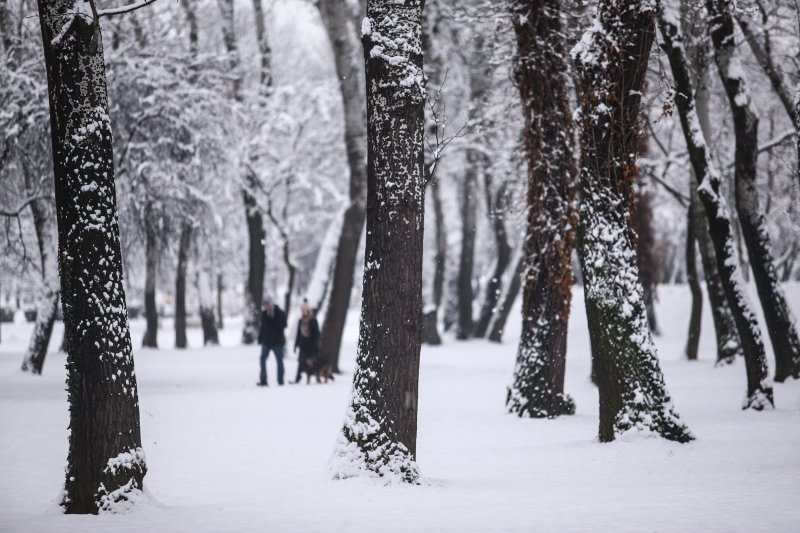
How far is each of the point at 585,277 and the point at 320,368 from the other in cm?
989

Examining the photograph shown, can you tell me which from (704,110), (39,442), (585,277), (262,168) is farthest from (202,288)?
(585,277)

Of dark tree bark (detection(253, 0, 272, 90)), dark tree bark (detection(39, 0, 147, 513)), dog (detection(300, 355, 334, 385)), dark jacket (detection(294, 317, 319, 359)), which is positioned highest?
dark tree bark (detection(253, 0, 272, 90))

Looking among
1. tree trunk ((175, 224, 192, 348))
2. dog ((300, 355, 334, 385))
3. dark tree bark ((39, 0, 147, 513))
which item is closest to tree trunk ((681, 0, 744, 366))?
dog ((300, 355, 334, 385))

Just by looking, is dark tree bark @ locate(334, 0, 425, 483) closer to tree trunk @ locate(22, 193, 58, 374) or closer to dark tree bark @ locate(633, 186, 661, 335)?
tree trunk @ locate(22, 193, 58, 374)

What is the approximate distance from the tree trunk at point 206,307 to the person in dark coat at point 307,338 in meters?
13.9

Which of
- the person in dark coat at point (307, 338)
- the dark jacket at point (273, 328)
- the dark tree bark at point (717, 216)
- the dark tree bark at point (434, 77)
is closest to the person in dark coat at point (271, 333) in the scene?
the dark jacket at point (273, 328)

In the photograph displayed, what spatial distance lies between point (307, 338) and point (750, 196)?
9337mm

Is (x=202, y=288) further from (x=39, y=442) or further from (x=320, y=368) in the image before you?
A: (x=39, y=442)

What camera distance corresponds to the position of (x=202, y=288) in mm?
31297

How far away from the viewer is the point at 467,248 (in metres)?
30.1

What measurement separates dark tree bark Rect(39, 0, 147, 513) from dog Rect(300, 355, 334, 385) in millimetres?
11659

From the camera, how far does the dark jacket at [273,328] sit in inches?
685

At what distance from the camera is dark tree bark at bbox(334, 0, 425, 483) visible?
6.88 m

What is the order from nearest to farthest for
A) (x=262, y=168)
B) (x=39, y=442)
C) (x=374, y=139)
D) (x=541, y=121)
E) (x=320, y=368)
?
1. (x=374, y=139)
2. (x=39, y=442)
3. (x=541, y=121)
4. (x=320, y=368)
5. (x=262, y=168)
